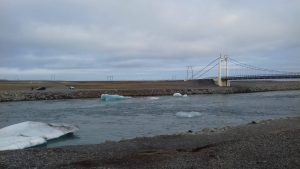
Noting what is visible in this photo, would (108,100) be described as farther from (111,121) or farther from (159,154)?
(159,154)

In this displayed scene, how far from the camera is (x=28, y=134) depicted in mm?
21875

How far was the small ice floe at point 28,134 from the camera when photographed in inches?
775

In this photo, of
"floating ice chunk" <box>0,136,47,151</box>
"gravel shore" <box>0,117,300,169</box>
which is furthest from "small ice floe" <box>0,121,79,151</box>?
"gravel shore" <box>0,117,300,169</box>

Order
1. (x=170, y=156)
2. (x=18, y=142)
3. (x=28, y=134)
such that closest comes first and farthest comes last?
(x=170, y=156), (x=18, y=142), (x=28, y=134)

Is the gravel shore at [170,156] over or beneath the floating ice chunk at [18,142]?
over

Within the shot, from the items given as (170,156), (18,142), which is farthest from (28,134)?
(170,156)

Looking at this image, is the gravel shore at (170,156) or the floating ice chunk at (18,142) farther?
the floating ice chunk at (18,142)

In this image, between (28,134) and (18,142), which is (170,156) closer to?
(18,142)

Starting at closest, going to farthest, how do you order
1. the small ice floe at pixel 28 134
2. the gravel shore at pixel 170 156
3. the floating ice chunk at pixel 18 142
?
the gravel shore at pixel 170 156 → the floating ice chunk at pixel 18 142 → the small ice floe at pixel 28 134

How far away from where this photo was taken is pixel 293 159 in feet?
43.5

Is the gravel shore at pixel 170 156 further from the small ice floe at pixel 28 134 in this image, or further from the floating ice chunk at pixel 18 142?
the small ice floe at pixel 28 134

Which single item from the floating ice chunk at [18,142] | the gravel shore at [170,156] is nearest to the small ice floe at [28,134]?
the floating ice chunk at [18,142]

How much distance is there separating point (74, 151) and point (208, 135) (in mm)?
7571

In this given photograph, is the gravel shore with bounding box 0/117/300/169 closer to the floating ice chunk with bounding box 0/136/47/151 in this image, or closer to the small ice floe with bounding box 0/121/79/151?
the floating ice chunk with bounding box 0/136/47/151
